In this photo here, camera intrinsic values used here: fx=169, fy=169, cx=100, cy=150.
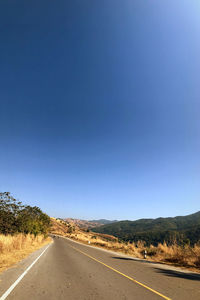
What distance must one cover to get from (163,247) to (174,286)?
34.6 ft

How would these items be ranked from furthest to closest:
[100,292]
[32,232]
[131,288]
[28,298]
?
[32,232]
[131,288]
[100,292]
[28,298]

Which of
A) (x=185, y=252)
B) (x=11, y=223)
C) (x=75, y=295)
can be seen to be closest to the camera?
(x=75, y=295)

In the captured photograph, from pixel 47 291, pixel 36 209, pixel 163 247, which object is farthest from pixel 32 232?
pixel 47 291

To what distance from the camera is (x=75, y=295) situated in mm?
4660

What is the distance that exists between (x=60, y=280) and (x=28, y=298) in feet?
6.83

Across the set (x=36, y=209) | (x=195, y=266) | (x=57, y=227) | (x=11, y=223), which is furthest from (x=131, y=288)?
(x=57, y=227)

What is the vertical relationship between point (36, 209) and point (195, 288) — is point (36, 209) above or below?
above

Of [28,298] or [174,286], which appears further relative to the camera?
[174,286]

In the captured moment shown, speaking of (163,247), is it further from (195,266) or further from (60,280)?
(60,280)

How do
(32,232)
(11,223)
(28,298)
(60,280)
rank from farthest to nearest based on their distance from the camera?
(32,232) < (11,223) < (60,280) < (28,298)

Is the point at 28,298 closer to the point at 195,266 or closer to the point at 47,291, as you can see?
the point at 47,291

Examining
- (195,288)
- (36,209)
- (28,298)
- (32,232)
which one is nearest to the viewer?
(28,298)

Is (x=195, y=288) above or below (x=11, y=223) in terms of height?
below

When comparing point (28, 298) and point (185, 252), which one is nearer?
point (28, 298)
